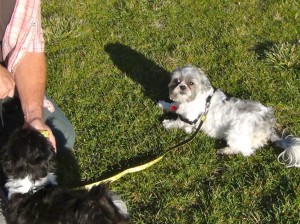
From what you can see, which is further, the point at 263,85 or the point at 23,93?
the point at 263,85

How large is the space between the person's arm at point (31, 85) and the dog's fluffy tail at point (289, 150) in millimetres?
2209

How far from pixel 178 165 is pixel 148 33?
8.20 ft

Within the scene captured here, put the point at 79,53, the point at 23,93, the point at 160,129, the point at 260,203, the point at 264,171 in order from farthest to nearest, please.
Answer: the point at 79,53
the point at 160,129
the point at 264,171
the point at 260,203
the point at 23,93

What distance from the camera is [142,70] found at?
5992mm

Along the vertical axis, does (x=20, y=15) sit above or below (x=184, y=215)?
above

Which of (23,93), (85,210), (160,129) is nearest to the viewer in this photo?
(85,210)

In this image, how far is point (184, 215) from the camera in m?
4.21

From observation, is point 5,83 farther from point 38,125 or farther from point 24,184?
point 24,184

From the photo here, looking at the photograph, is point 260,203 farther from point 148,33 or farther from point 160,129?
point 148,33

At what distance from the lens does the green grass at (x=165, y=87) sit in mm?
4355

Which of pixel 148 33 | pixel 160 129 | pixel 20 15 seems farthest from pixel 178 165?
pixel 148 33

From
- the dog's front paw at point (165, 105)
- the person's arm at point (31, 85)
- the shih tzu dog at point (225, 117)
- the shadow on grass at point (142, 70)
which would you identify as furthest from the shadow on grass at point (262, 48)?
the person's arm at point (31, 85)

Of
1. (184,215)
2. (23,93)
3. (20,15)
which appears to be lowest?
(184,215)

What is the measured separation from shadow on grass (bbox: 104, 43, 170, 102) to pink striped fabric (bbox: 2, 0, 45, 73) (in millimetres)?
1854
